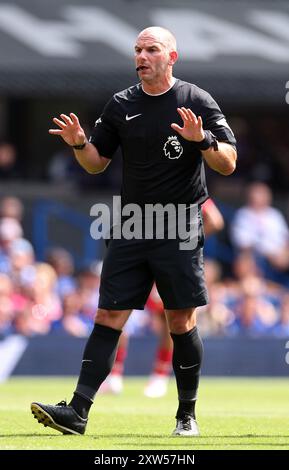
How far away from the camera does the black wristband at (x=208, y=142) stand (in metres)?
7.83

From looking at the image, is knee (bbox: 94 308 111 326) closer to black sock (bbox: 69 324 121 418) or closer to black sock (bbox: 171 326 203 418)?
black sock (bbox: 69 324 121 418)

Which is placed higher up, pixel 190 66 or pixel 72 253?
pixel 190 66

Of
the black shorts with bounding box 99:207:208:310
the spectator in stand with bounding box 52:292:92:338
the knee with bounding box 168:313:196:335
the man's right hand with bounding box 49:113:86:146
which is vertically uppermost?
the man's right hand with bounding box 49:113:86:146

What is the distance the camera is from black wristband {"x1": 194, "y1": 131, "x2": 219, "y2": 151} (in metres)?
7.83

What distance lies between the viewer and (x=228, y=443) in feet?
25.2

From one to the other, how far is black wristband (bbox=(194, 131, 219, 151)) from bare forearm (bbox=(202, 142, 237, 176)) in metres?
0.02

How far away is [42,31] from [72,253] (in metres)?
3.26

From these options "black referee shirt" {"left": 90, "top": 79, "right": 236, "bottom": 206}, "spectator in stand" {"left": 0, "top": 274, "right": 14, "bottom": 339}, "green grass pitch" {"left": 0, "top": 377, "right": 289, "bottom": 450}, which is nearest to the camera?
"green grass pitch" {"left": 0, "top": 377, "right": 289, "bottom": 450}

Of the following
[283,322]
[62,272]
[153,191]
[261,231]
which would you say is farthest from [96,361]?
[261,231]

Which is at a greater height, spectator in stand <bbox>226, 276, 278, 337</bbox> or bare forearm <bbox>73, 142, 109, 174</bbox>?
bare forearm <bbox>73, 142, 109, 174</bbox>

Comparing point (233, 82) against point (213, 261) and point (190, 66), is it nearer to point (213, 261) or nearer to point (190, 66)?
point (190, 66)

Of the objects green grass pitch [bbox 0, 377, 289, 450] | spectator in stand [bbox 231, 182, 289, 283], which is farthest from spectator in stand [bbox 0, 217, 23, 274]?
spectator in stand [bbox 231, 182, 289, 283]

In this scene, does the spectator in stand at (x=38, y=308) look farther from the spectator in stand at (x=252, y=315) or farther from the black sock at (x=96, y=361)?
the black sock at (x=96, y=361)
